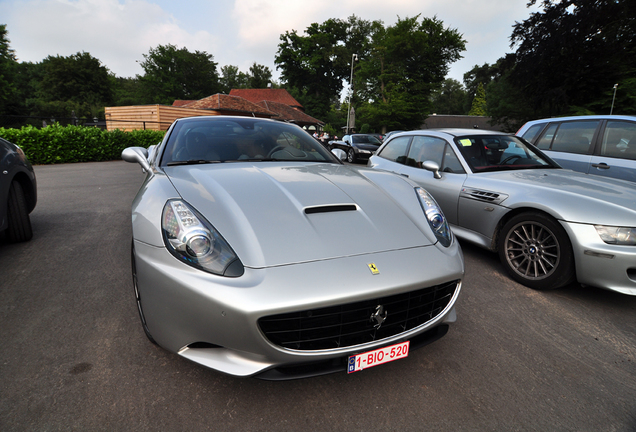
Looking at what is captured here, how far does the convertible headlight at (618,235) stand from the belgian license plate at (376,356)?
2.04 m

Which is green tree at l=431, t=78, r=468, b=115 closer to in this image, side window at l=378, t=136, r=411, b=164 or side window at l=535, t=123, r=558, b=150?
side window at l=535, t=123, r=558, b=150

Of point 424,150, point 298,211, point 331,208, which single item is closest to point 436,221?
point 331,208

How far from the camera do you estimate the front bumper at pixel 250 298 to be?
1.42m

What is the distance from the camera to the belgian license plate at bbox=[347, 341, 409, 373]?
5.09 ft

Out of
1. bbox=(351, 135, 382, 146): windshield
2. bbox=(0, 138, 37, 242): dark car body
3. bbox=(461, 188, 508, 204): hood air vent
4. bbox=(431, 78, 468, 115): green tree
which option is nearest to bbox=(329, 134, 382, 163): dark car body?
bbox=(351, 135, 382, 146): windshield

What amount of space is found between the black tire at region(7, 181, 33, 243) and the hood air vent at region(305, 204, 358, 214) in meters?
3.58

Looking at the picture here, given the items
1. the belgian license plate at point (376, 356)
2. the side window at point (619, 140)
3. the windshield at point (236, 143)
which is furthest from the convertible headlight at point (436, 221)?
the side window at point (619, 140)

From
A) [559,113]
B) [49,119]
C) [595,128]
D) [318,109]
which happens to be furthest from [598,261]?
[318,109]

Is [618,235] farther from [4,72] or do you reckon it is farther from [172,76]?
[172,76]

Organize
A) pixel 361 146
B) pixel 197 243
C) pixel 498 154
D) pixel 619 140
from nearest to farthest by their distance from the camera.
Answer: pixel 197 243 < pixel 498 154 < pixel 619 140 < pixel 361 146

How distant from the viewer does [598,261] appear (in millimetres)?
Result: 2619

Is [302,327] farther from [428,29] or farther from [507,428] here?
[428,29]

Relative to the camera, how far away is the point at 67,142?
13133mm

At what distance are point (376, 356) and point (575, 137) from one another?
17.0 ft
